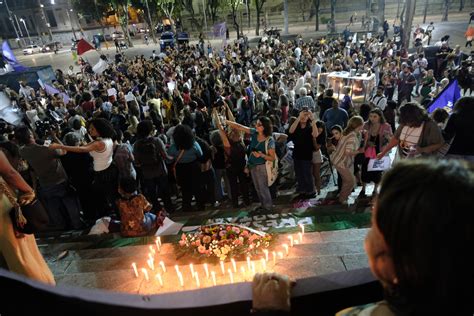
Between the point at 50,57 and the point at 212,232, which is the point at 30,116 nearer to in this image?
the point at 212,232

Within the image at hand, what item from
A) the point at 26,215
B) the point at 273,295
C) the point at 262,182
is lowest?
the point at 262,182

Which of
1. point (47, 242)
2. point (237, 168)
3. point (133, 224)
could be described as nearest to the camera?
point (133, 224)

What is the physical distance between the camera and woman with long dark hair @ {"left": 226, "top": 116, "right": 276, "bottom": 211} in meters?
5.53

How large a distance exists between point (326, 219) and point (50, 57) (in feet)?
157

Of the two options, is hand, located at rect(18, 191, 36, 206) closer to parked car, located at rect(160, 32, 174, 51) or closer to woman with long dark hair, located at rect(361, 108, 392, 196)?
woman with long dark hair, located at rect(361, 108, 392, 196)

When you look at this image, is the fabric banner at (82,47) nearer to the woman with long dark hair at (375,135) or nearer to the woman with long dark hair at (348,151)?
the woman with long dark hair at (348,151)

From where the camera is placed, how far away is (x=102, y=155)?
18.1 feet

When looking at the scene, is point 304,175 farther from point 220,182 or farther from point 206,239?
point 206,239

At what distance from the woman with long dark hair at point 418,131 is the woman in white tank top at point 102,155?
15.5ft

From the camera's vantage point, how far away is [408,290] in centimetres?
103

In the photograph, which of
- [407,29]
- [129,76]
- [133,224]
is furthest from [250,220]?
[407,29]

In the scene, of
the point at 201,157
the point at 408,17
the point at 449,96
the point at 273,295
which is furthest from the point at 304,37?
the point at 273,295

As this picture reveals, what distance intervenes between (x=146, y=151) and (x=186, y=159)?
2.36 ft

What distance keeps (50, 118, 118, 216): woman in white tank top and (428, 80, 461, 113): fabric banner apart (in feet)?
23.5
